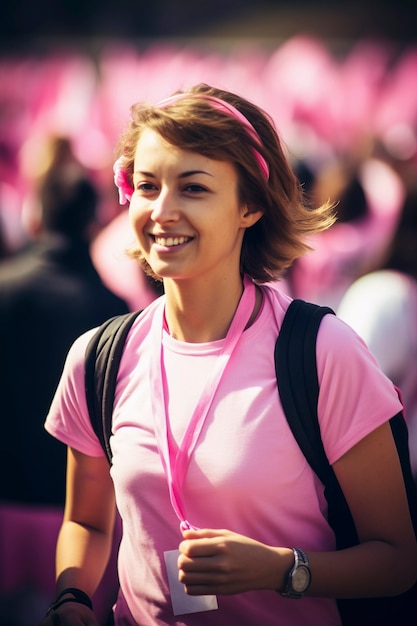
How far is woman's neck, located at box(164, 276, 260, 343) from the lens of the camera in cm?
226

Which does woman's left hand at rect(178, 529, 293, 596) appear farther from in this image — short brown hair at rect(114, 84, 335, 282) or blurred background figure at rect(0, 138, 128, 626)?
blurred background figure at rect(0, 138, 128, 626)

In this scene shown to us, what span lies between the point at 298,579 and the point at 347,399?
1.30ft

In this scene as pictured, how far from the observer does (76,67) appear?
11.0 metres

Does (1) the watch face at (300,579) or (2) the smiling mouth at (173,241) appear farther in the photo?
(2) the smiling mouth at (173,241)

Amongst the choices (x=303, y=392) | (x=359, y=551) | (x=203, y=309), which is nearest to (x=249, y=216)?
(x=203, y=309)

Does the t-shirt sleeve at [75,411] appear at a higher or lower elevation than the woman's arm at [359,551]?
higher

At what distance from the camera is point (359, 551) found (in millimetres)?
2080

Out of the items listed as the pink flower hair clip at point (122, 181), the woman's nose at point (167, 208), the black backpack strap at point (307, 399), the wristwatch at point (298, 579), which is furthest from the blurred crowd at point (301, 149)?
the wristwatch at point (298, 579)

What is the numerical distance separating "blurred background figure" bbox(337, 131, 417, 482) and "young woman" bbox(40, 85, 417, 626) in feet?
3.89

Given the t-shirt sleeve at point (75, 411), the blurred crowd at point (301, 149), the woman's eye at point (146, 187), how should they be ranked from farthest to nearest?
the blurred crowd at point (301, 149) < the t-shirt sleeve at point (75, 411) < the woman's eye at point (146, 187)

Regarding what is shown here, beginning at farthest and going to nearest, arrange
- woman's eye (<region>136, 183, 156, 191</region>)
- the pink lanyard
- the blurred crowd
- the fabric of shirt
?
1. the blurred crowd
2. the fabric of shirt
3. woman's eye (<region>136, 183, 156, 191</region>)
4. the pink lanyard

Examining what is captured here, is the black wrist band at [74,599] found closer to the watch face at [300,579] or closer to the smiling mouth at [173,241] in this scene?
the watch face at [300,579]

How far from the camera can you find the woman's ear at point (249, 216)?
225 centimetres

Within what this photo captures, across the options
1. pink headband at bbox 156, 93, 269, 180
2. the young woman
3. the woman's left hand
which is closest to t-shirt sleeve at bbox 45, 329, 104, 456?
the young woman
